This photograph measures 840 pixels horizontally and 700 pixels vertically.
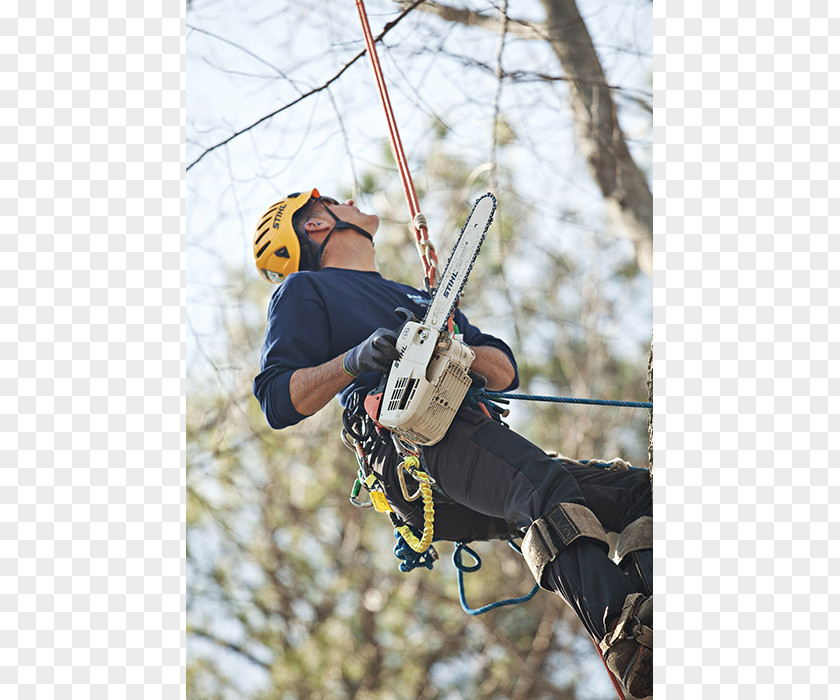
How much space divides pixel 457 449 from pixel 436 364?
0.69 feet

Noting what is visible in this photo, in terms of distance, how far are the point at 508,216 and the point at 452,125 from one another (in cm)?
461

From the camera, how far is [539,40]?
3740 millimetres

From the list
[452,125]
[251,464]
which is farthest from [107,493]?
[251,464]

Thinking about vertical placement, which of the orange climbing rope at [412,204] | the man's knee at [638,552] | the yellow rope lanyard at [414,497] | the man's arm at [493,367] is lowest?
the man's knee at [638,552]

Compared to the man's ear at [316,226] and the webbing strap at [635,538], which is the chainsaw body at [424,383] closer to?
the webbing strap at [635,538]

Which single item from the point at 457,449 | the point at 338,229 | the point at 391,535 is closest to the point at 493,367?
Result: the point at 457,449

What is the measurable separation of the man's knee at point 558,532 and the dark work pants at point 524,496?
0.6 inches

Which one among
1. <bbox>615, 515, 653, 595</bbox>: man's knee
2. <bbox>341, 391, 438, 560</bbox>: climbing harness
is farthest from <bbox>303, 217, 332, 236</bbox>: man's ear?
<bbox>615, 515, 653, 595</bbox>: man's knee

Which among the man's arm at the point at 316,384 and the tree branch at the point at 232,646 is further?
the tree branch at the point at 232,646

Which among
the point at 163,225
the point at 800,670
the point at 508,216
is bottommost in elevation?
the point at 800,670

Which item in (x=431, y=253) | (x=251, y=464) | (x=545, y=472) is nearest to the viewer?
(x=545, y=472)

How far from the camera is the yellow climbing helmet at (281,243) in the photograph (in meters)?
2.84

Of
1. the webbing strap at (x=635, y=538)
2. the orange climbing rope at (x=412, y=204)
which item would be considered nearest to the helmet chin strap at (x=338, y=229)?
the orange climbing rope at (x=412, y=204)

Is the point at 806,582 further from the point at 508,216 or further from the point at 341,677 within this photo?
the point at 341,677
